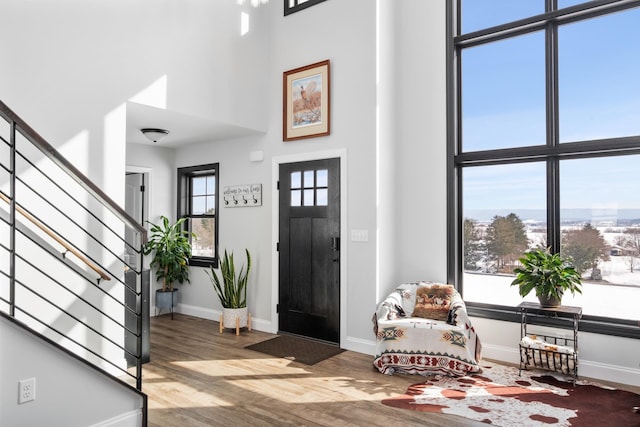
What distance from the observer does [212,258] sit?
19.7 feet

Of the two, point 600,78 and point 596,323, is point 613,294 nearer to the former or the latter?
point 596,323

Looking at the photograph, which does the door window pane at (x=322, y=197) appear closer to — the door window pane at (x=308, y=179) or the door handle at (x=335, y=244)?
the door window pane at (x=308, y=179)

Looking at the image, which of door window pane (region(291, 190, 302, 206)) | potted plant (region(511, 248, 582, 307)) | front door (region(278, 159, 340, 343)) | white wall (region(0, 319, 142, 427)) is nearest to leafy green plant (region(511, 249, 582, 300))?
potted plant (region(511, 248, 582, 307))

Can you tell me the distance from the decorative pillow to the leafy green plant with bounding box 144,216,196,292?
3110 mm

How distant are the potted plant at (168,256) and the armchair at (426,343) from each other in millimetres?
2929

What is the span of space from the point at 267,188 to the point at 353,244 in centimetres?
138

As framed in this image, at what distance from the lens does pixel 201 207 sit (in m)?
6.27

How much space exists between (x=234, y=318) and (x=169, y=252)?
1.28m

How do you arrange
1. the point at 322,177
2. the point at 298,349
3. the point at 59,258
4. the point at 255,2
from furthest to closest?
1. the point at 255,2
2. the point at 322,177
3. the point at 298,349
4. the point at 59,258

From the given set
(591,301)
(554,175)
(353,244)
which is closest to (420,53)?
(554,175)

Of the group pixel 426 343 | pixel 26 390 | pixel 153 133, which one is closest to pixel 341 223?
pixel 426 343

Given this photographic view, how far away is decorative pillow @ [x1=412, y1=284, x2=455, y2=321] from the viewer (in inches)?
164

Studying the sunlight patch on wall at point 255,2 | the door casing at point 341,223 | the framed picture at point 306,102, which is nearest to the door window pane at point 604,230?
the door casing at point 341,223

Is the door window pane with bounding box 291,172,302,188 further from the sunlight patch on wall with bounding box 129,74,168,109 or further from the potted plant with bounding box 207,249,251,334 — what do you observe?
the sunlight patch on wall with bounding box 129,74,168,109
